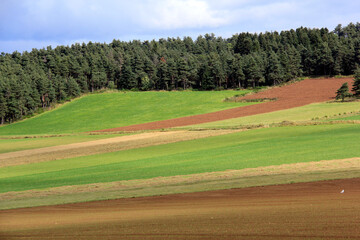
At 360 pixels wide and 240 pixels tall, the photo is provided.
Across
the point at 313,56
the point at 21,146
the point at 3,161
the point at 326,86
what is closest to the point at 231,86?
the point at 313,56

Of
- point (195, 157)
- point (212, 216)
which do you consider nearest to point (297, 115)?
point (195, 157)

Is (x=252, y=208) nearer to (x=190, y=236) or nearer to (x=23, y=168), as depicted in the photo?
(x=190, y=236)

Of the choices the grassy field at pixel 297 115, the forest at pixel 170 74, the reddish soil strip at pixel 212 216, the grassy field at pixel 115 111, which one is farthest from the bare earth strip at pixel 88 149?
the forest at pixel 170 74

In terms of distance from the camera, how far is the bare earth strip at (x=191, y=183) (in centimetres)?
2220

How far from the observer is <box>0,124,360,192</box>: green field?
30.0 meters

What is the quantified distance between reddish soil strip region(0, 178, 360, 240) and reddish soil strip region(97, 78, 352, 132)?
178 ft

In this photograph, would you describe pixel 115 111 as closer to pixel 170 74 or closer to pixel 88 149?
pixel 170 74

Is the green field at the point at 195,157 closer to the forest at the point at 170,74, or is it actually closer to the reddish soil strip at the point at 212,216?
the reddish soil strip at the point at 212,216

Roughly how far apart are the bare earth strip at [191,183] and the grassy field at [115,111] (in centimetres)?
6142

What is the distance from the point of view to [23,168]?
40625mm

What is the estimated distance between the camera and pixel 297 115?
71.2m

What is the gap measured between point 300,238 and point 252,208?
14.6ft

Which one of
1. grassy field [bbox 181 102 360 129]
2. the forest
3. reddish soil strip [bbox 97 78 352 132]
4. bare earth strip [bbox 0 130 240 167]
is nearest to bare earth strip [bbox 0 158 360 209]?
bare earth strip [bbox 0 130 240 167]

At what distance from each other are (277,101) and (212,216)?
285 ft
